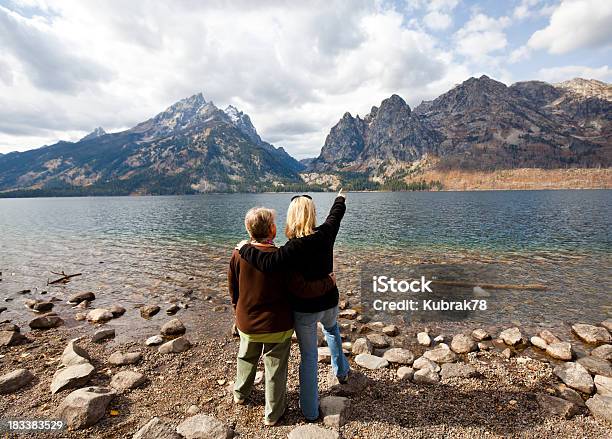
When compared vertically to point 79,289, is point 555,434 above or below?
above

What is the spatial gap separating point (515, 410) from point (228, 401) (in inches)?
277

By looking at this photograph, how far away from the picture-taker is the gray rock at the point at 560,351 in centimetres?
1105

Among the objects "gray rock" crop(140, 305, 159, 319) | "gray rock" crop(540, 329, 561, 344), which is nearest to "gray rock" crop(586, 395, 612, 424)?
"gray rock" crop(540, 329, 561, 344)

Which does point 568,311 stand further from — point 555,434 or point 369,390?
point 369,390

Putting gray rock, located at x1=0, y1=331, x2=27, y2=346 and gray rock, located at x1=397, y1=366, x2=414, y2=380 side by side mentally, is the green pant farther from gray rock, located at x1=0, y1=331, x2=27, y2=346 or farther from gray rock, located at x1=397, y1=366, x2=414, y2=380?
gray rock, located at x1=0, y1=331, x2=27, y2=346

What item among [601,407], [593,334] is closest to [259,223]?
[601,407]

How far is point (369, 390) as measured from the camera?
837cm

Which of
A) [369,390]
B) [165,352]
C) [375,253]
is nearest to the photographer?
[369,390]

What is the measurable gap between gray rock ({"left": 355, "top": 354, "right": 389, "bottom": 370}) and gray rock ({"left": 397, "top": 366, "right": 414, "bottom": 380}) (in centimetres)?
61

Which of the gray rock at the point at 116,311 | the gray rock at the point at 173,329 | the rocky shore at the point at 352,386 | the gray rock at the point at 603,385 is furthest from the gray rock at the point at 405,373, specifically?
the gray rock at the point at 116,311

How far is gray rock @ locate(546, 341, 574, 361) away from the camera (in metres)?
11.0

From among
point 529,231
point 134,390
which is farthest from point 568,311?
point 529,231

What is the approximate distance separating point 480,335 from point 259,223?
11.5m

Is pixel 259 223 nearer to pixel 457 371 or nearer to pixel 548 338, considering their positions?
pixel 457 371
